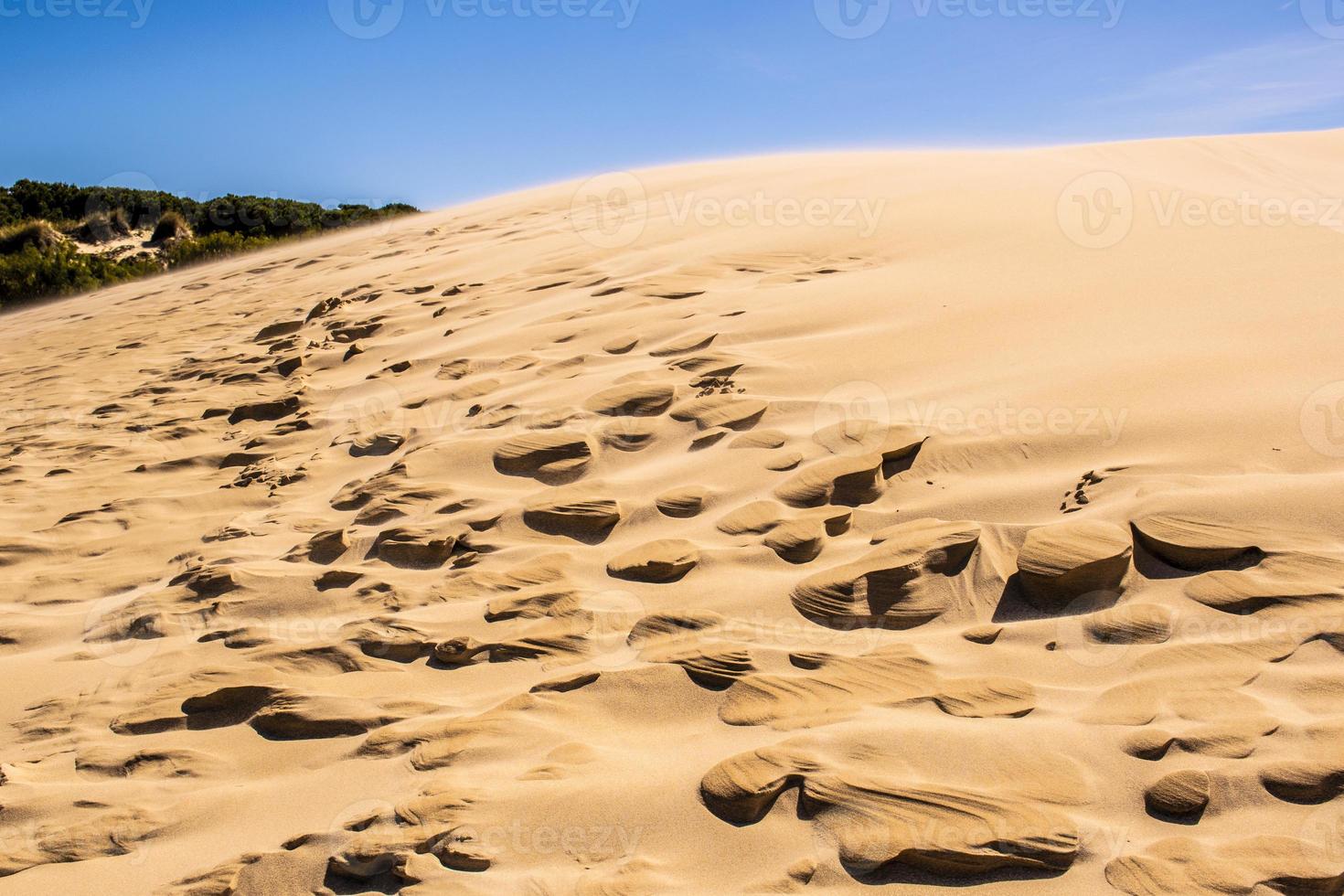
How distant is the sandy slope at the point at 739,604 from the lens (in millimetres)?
1597

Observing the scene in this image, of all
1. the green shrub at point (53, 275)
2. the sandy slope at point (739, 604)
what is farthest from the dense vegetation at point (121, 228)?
the sandy slope at point (739, 604)

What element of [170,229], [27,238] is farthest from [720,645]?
[27,238]

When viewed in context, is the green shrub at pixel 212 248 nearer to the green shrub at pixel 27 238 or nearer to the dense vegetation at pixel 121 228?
the dense vegetation at pixel 121 228

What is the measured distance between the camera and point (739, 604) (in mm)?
2262

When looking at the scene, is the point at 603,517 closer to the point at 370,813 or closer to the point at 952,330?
the point at 370,813

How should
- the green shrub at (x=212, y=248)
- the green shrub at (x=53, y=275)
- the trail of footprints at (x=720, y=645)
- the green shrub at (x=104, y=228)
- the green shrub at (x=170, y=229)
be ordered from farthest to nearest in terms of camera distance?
1. the green shrub at (x=104, y=228)
2. the green shrub at (x=170, y=229)
3. the green shrub at (x=212, y=248)
4. the green shrub at (x=53, y=275)
5. the trail of footprints at (x=720, y=645)

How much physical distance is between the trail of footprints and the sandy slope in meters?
0.01

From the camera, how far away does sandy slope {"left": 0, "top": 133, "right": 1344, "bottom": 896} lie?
5.24 feet

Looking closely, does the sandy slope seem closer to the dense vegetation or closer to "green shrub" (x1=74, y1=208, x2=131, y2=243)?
the dense vegetation

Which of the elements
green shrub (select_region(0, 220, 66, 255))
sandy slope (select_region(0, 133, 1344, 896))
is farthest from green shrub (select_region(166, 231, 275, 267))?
sandy slope (select_region(0, 133, 1344, 896))

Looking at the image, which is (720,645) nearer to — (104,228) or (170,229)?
(170,229)

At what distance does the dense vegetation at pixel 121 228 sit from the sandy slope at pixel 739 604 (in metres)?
10.9

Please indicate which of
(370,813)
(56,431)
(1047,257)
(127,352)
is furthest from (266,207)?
(370,813)

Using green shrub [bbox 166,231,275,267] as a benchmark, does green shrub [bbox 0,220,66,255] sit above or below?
above
